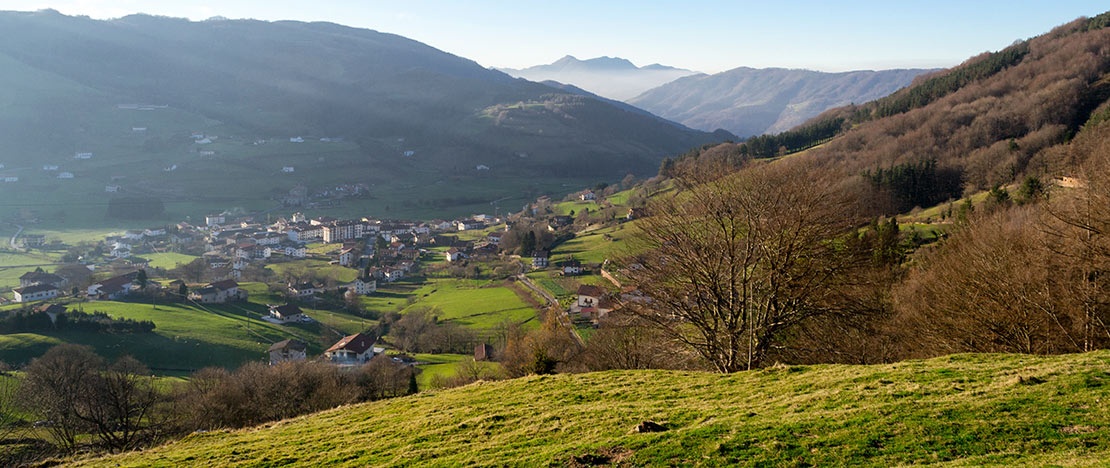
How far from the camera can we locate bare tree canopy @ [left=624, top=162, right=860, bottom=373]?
65.4ft

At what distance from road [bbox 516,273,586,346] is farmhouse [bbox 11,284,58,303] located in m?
57.6

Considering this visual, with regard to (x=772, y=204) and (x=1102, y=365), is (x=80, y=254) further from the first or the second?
(x=1102, y=365)

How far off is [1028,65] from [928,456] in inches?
4890

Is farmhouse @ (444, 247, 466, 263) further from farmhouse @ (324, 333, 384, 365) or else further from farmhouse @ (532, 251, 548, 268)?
farmhouse @ (324, 333, 384, 365)

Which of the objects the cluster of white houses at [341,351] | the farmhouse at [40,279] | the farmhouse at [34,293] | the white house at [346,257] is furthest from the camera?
the white house at [346,257]

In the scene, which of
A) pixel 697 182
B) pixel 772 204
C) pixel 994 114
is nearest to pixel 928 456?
pixel 772 204

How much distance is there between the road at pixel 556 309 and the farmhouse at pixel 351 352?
17893 millimetres

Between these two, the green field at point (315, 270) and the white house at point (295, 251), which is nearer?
the green field at point (315, 270)

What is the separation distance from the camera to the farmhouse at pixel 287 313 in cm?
6731

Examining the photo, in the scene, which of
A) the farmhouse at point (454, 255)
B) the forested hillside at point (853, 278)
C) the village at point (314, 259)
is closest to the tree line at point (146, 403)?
the village at point (314, 259)

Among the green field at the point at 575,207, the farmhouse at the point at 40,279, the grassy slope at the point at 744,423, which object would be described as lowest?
the farmhouse at the point at 40,279

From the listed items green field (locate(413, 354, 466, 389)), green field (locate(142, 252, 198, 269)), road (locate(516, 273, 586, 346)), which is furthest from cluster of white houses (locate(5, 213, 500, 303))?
green field (locate(413, 354, 466, 389))

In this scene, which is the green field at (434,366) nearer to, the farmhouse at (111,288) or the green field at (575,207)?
the farmhouse at (111,288)

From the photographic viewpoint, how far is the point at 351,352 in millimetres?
53812
